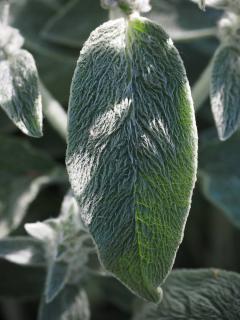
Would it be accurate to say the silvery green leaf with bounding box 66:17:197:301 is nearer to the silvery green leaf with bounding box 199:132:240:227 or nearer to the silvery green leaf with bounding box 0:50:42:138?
the silvery green leaf with bounding box 0:50:42:138

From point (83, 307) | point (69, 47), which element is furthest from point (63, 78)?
point (83, 307)

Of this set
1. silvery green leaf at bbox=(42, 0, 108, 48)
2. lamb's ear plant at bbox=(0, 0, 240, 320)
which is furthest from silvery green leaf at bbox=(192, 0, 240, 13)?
→ silvery green leaf at bbox=(42, 0, 108, 48)

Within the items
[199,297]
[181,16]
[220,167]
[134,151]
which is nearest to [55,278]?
[199,297]

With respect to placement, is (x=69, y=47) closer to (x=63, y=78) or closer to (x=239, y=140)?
(x=63, y=78)

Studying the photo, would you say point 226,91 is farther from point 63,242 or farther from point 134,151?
point 63,242

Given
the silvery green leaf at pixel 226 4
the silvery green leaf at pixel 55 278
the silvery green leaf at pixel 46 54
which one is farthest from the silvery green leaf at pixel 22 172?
the silvery green leaf at pixel 226 4

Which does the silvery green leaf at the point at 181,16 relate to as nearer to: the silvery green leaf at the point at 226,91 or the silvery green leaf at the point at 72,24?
the silvery green leaf at the point at 72,24
